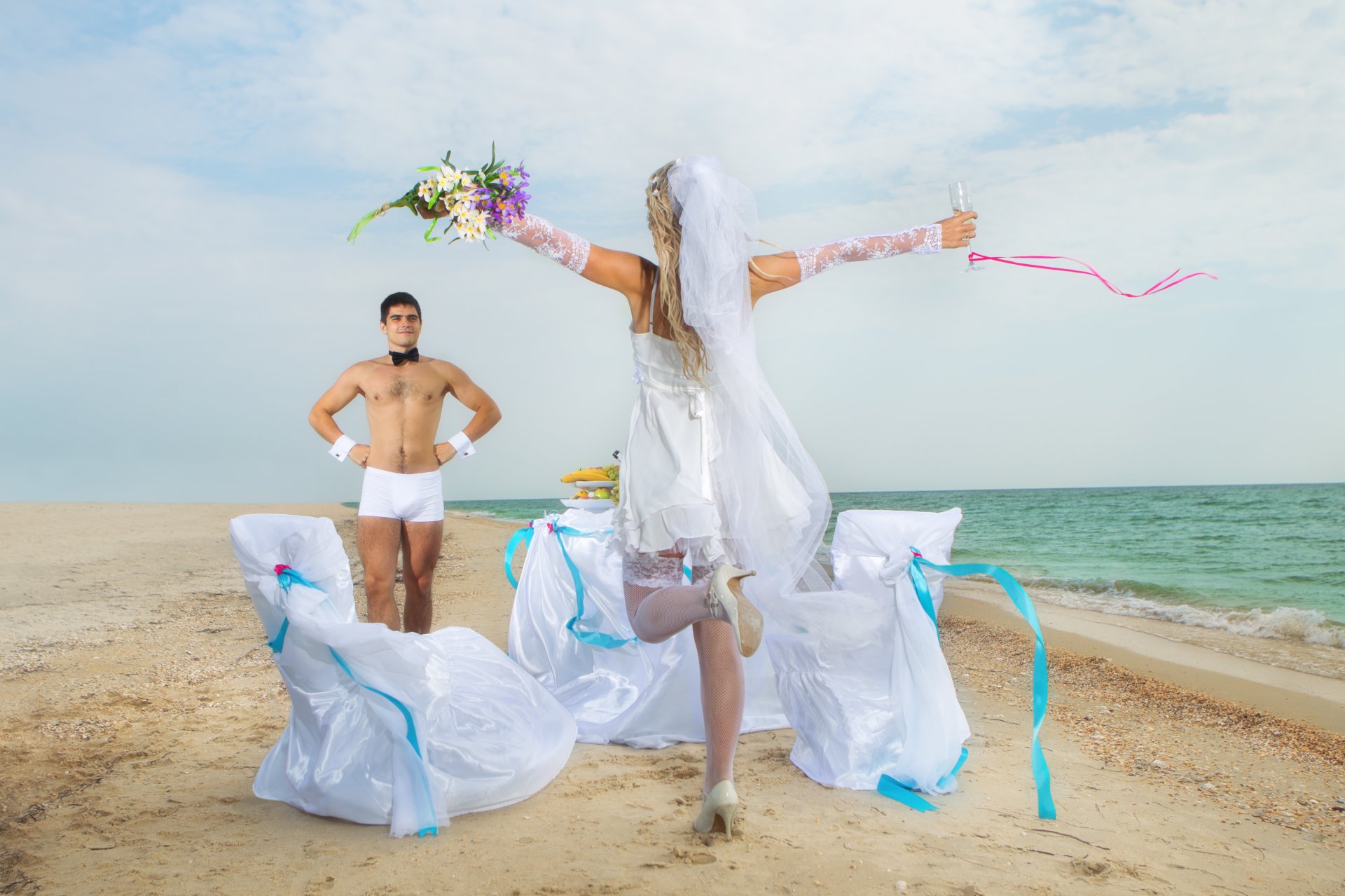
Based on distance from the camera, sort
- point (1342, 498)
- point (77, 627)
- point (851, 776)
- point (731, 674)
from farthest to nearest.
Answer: point (1342, 498), point (77, 627), point (851, 776), point (731, 674)

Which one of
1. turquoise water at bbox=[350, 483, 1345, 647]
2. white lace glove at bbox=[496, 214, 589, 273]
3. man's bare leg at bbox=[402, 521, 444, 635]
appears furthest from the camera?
turquoise water at bbox=[350, 483, 1345, 647]

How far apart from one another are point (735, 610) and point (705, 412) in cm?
67

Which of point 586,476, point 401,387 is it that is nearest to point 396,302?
point 401,387

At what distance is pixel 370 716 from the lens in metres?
2.65

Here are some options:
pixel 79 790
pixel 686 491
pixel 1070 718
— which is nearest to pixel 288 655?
pixel 79 790

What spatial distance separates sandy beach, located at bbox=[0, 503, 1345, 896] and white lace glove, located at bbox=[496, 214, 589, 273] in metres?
1.67

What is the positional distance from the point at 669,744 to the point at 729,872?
52.3 inches

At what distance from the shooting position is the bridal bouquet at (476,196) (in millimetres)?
2645

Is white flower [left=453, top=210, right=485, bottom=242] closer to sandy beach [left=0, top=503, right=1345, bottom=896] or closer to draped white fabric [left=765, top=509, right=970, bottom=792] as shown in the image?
draped white fabric [left=765, top=509, right=970, bottom=792]

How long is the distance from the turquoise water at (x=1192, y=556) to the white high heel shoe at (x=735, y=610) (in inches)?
248

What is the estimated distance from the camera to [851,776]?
9.37 feet

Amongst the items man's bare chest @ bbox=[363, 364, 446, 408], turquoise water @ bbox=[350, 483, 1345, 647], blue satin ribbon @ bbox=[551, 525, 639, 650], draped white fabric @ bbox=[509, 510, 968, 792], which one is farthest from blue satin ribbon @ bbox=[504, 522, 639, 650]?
turquoise water @ bbox=[350, 483, 1345, 647]

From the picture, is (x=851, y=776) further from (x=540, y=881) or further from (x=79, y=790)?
(x=79, y=790)

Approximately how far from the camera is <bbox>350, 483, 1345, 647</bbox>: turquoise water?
26.0 ft
